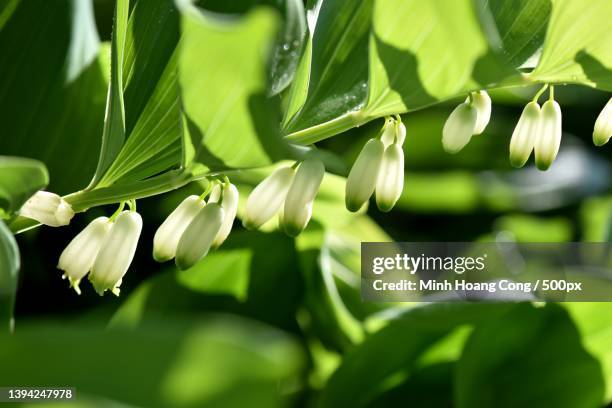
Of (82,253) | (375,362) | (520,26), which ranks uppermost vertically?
(520,26)

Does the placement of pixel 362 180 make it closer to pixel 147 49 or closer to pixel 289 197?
pixel 289 197

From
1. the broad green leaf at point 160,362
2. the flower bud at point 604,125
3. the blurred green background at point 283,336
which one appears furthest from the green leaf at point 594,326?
the broad green leaf at point 160,362

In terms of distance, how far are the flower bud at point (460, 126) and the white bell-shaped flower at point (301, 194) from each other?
11 centimetres

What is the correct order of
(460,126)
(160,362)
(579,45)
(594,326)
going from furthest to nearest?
(594,326), (460,126), (579,45), (160,362)

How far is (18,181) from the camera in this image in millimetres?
389

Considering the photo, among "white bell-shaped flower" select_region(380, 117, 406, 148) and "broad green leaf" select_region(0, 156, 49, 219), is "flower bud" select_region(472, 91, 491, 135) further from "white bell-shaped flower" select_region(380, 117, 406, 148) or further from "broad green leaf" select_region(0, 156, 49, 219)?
"broad green leaf" select_region(0, 156, 49, 219)

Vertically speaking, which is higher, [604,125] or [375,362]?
[604,125]

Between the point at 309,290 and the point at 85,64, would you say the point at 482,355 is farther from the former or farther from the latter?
the point at 85,64

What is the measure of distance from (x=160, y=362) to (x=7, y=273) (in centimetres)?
18

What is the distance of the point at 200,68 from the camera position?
1.12 feet

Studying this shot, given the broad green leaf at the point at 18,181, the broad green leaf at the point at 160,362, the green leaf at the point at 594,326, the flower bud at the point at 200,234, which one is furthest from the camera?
the green leaf at the point at 594,326

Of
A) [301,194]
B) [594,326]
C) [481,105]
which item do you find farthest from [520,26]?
[594,326]

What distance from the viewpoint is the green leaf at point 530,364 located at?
0.68 m

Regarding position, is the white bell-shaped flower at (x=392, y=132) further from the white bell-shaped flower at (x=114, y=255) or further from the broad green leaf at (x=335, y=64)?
the white bell-shaped flower at (x=114, y=255)
